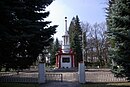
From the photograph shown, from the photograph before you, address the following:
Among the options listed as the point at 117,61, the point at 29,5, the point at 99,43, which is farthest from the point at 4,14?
the point at 99,43

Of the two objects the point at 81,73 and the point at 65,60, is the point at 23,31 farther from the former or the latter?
the point at 65,60

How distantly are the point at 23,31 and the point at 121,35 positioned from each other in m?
6.37

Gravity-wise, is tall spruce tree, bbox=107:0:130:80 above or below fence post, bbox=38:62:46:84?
above

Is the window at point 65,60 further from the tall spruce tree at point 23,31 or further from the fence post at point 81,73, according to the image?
the tall spruce tree at point 23,31

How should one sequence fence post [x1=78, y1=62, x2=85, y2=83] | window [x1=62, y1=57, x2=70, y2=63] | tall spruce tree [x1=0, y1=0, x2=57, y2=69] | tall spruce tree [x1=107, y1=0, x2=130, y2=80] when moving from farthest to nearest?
window [x1=62, y1=57, x2=70, y2=63], fence post [x1=78, y1=62, x2=85, y2=83], tall spruce tree [x1=107, y1=0, x2=130, y2=80], tall spruce tree [x1=0, y1=0, x2=57, y2=69]

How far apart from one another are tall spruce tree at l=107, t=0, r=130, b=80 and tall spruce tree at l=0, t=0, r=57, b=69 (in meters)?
4.37

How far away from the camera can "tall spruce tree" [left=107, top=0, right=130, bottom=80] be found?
18.8 meters

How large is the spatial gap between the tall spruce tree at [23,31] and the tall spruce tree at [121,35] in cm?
437

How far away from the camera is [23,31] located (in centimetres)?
1819

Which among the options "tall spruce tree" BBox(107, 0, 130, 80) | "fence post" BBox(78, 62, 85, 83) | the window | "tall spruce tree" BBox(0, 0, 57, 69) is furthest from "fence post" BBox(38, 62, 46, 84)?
the window

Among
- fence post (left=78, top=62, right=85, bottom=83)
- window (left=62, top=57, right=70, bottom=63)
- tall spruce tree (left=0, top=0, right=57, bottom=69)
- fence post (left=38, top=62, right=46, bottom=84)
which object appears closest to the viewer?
tall spruce tree (left=0, top=0, right=57, bottom=69)

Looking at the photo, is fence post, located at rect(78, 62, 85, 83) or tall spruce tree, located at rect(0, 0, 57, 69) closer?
tall spruce tree, located at rect(0, 0, 57, 69)

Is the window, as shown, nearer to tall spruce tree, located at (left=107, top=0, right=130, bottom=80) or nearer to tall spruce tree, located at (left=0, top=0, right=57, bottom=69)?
tall spruce tree, located at (left=0, top=0, right=57, bottom=69)

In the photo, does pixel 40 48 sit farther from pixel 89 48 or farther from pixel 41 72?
pixel 89 48
